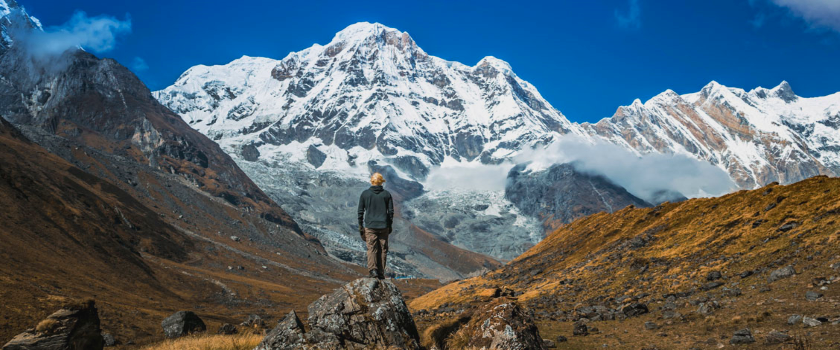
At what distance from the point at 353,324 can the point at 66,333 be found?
7.66 m

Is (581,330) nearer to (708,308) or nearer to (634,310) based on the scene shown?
(634,310)

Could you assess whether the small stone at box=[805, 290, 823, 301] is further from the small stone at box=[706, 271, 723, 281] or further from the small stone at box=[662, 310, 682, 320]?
the small stone at box=[706, 271, 723, 281]

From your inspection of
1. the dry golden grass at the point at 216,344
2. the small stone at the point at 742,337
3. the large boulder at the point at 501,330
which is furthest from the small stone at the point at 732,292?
the dry golden grass at the point at 216,344

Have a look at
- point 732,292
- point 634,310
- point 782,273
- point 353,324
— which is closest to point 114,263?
point 634,310

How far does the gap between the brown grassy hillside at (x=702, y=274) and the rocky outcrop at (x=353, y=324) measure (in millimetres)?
8820

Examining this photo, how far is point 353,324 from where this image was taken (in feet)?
→ 41.3

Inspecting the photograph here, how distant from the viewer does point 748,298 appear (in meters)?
22.7

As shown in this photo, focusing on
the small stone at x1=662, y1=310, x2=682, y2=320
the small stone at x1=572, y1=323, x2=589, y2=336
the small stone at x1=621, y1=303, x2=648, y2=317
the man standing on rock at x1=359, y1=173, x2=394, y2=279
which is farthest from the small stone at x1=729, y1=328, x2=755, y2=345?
the man standing on rock at x1=359, y1=173, x2=394, y2=279

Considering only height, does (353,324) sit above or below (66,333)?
above

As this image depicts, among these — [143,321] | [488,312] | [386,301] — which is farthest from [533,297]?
[143,321]

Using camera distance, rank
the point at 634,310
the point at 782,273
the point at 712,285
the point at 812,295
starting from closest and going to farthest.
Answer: the point at 812,295, the point at 782,273, the point at 634,310, the point at 712,285

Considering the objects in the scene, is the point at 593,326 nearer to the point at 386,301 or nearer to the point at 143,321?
the point at 386,301

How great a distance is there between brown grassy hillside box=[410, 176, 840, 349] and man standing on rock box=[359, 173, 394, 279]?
7352 mm

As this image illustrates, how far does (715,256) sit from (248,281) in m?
107
